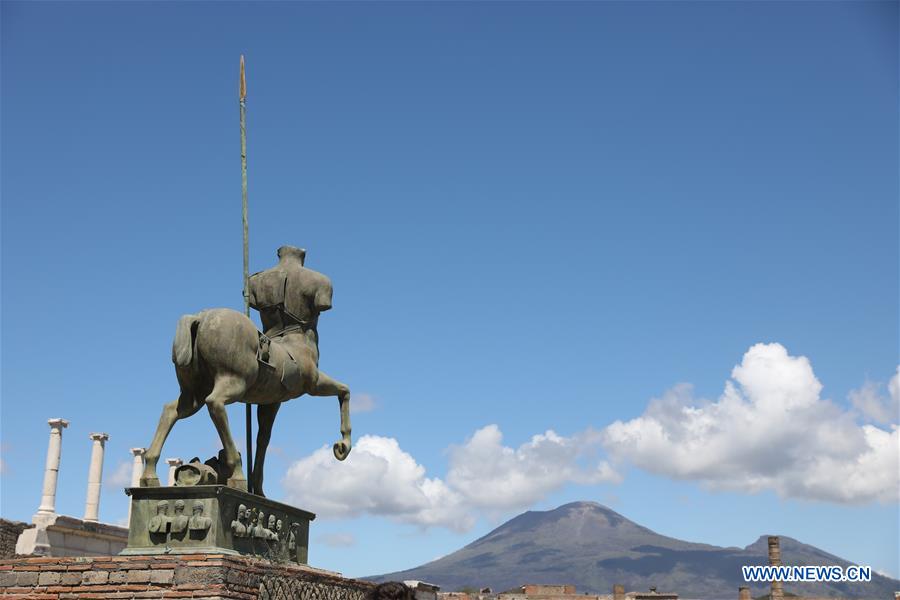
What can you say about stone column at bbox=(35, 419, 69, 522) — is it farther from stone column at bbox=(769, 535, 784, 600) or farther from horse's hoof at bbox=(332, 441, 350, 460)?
stone column at bbox=(769, 535, 784, 600)

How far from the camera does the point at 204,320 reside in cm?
1106

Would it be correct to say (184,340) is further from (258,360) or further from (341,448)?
(341,448)

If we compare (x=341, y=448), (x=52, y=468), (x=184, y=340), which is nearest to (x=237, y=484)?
(x=184, y=340)

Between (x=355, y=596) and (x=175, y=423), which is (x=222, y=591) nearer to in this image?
(x=175, y=423)

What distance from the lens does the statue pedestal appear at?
34.2ft

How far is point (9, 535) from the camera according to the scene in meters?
31.1

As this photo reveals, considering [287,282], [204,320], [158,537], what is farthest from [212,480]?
[287,282]

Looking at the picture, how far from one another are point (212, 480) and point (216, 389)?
91 cm

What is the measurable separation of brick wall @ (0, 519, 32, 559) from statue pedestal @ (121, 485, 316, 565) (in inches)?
878

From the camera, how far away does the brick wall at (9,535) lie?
101 ft

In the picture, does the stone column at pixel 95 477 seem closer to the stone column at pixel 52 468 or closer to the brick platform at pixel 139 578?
the stone column at pixel 52 468

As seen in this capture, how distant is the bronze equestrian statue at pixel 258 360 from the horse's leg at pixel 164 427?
0.01 metres

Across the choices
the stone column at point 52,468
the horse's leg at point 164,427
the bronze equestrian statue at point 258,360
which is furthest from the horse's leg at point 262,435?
the stone column at point 52,468

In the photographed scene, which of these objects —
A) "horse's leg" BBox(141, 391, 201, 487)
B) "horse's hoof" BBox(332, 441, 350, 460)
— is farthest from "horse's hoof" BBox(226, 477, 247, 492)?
"horse's hoof" BBox(332, 441, 350, 460)
